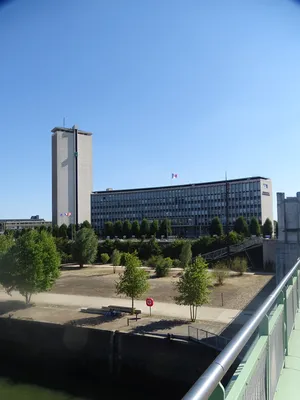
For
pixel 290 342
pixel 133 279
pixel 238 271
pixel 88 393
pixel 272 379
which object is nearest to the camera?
pixel 272 379

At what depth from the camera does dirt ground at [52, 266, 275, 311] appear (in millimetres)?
27559

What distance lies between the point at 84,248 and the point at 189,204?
6608 cm

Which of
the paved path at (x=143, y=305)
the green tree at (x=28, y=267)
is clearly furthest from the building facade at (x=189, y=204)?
the green tree at (x=28, y=267)

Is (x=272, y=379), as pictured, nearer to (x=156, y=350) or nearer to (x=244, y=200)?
(x=156, y=350)

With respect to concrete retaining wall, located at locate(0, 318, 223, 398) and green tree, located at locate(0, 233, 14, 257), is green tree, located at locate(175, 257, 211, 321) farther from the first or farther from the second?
green tree, located at locate(0, 233, 14, 257)

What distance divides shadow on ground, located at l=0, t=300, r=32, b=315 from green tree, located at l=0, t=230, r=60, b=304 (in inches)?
28.8

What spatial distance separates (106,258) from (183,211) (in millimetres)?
59012

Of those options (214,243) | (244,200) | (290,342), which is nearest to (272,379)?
(290,342)

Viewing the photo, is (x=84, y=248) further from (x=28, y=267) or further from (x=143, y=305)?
(x=143, y=305)

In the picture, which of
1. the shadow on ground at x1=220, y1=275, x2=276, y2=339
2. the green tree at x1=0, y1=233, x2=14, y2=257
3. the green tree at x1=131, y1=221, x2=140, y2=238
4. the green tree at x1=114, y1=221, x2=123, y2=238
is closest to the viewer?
the shadow on ground at x1=220, y1=275, x2=276, y2=339

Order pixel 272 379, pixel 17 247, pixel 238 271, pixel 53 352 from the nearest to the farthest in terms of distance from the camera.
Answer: pixel 272 379 → pixel 53 352 → pixel 17 247 → pixel 238 271

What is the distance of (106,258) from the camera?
61812 mm

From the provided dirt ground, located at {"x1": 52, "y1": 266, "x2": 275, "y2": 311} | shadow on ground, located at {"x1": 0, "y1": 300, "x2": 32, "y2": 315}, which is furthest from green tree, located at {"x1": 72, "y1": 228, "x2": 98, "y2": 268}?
shadow on ground, located at {"x1": 0, "y1": 300, "x2": 32, "y2": 315}

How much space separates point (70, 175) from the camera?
11356cm
